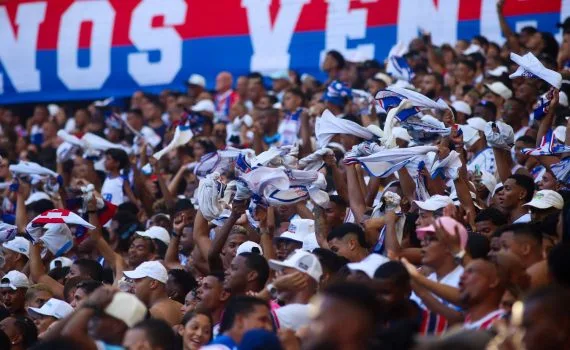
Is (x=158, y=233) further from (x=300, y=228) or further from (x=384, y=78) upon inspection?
(x=384, y=78)

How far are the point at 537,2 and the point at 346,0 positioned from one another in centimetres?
251

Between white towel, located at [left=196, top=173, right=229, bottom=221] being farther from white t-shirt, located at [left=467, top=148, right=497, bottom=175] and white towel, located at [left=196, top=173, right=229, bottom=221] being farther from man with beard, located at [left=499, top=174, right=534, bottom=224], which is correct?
white t-shirt, located at [left=467, top=148, right=497, bottom=175]

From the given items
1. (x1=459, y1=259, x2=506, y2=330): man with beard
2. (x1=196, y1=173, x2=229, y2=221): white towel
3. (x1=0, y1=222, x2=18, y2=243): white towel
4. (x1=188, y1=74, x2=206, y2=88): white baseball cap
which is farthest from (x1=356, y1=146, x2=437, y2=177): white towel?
(x1=188, y1=74, x2=206, y2=88): white baseball cap

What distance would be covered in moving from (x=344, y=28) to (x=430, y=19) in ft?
3.94

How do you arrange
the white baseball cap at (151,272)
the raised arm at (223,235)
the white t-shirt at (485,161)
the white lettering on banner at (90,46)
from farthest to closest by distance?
1. the white lettering on banner at (90,46)
2. the white t-shirt at (485,161)
3. the raised arm at (223,235)
4. the white baseball cap at (151,272)

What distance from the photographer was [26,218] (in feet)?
38.6

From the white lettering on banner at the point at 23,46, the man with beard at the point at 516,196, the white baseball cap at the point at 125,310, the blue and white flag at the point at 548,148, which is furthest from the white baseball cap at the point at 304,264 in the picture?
the white lettering on banner at the point at 23,46

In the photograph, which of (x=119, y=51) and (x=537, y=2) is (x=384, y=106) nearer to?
(x=537, y=2)

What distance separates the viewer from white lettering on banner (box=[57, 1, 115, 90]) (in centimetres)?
1728

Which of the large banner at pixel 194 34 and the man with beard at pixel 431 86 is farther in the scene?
the large banner at pixel 194 34

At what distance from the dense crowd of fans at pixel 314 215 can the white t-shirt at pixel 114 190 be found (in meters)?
0.02

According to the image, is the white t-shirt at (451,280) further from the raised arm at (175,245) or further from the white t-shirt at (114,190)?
the white t-shirt at (114,190)

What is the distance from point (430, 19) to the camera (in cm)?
1475

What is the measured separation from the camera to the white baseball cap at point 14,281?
953 centimetres
